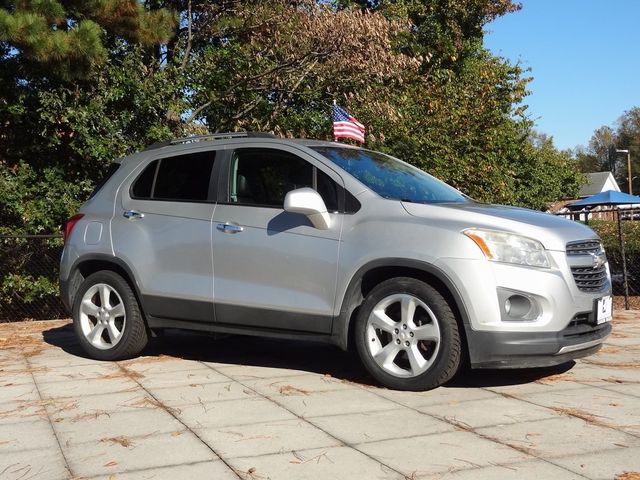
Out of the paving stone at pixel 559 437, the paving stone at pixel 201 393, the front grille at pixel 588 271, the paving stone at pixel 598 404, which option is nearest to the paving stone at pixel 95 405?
the paving stone at pixel 201 393

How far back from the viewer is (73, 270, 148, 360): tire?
638 centimetres

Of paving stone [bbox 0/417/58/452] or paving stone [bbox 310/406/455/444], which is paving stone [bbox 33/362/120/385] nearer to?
paving stone [bbox 0/417/58/452]

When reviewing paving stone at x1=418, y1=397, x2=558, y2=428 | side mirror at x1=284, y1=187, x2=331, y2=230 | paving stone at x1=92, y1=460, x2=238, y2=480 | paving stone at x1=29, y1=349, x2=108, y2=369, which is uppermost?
side mirror at x1=284, y1=187, x2=331, y2=230

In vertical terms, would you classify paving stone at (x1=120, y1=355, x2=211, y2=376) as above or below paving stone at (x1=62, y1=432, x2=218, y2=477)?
above

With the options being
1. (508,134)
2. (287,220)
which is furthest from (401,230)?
(508,134)

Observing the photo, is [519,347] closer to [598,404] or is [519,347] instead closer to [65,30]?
[598,404]

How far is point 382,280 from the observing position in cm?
539

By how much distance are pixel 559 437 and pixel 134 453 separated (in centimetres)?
224

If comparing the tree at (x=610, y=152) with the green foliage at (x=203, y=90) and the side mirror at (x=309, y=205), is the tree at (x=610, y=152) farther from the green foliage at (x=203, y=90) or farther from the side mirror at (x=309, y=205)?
the side mirror at (x=309, y=205)

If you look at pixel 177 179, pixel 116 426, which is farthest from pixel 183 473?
pixel 177 179

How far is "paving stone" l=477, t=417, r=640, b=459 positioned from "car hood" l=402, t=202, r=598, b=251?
48.6 inches

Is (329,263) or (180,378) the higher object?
(329,263)

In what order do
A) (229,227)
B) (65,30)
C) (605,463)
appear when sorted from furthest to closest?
(65,30), (229,227), (605,463)

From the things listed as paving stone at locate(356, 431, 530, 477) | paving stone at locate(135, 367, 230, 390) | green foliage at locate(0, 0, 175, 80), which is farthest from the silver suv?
green foliage at locate(0, 0, 175, 80)
